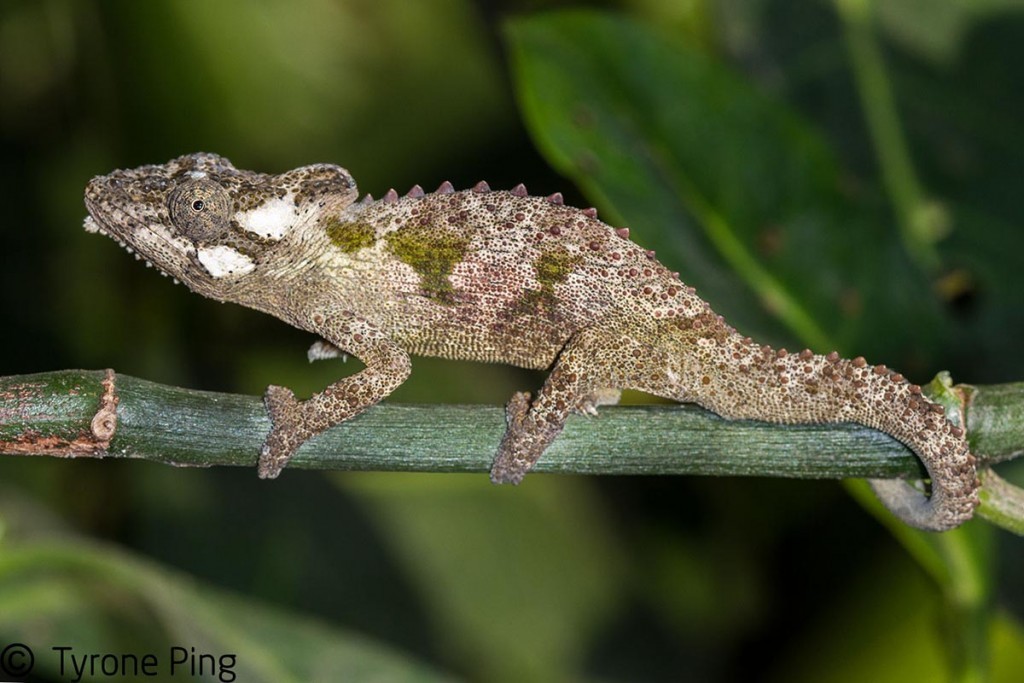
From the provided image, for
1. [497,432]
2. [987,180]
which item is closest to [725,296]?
[497,432]

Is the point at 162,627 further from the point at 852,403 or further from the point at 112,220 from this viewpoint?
the point at 852,403

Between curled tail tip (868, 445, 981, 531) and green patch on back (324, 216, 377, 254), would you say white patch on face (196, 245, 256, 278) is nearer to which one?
green patch on back (324, 216, 377, 254)

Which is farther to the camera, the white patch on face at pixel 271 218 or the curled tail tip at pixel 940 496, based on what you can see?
the white patch on face at pixel 271 218

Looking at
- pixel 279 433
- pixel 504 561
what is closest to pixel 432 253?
pixel 279 433

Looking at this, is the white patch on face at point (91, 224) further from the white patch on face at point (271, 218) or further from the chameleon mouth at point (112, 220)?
the white patch on face at point (271, 218)

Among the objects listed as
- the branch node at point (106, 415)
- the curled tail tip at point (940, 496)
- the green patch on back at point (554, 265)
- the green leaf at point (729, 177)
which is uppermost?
the green leaf at point (729, 177)

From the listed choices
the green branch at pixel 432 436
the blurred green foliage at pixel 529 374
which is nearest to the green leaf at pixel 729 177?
the blurred green foliage at pixel 529 374

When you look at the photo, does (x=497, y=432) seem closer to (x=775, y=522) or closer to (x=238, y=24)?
(x=775, y=522)
